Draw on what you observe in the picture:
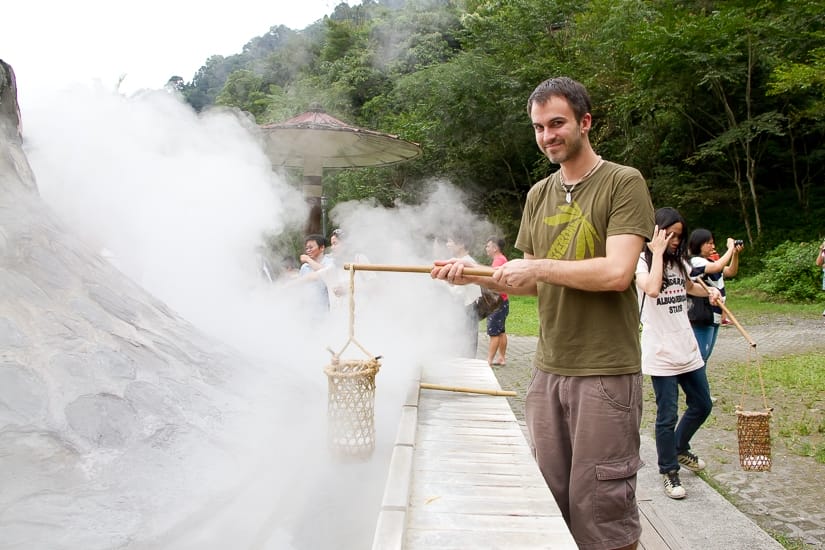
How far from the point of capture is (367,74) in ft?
88.7

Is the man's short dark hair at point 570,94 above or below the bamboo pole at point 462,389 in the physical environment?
above

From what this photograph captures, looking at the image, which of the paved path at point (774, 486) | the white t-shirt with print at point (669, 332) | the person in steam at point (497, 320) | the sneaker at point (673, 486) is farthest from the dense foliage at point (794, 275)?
the sneaker at point (673, 486)

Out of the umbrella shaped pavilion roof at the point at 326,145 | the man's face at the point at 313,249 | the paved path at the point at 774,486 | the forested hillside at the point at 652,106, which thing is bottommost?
the paved path at the point at 774,486

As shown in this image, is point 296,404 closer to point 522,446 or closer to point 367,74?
point 522,446

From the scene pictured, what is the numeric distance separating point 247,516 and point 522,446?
1.02 m

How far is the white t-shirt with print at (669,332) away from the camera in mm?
3326

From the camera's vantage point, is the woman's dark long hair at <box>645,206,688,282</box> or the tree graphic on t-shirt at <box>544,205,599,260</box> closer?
the tree graphic on t-shirt at <box>544,205,599,260</box>

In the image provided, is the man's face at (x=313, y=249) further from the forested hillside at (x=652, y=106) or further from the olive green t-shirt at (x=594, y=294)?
the forested hillside at (x=652, y=106)

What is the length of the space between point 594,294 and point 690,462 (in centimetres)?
239

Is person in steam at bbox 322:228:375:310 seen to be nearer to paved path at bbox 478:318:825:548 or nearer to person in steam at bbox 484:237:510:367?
person in steam at bbox 484:237:510:367

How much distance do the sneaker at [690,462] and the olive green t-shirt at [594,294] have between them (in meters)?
2.21

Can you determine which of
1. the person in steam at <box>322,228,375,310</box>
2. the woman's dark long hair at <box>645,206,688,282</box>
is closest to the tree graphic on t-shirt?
the woman's dark long hair at <box>645,206,688,282</box>

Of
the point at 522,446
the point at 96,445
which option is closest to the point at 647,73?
the point at 522,446

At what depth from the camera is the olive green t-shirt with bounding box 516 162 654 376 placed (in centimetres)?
180
